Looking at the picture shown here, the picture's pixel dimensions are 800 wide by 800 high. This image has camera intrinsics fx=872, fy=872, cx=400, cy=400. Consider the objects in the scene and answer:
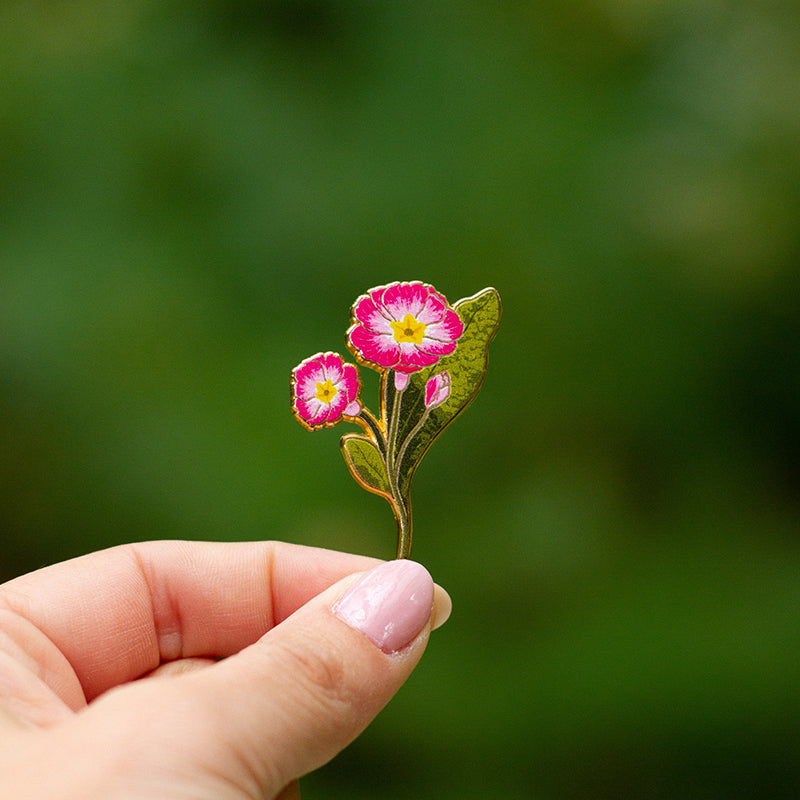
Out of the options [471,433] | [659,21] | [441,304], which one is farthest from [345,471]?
[659,21]

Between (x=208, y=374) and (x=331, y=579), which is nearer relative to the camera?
(x=331, y=579)

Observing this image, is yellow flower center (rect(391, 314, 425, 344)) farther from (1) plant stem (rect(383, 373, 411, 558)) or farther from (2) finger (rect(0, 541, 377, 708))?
(2) finger (rect(0, 541, 377, 708))

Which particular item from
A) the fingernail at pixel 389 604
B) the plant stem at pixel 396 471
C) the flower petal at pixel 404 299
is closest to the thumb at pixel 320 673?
the fingernail at pixel 389 604

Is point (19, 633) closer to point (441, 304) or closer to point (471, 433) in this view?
point (441, 304)

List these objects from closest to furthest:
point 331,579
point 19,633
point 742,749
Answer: point 19,633 < point 331,579 < point 742,749

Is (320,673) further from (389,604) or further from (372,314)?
(372,314)

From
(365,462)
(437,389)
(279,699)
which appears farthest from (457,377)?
(279,699)

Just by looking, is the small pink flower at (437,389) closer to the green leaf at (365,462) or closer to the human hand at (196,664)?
the green leaf at (365,462)
